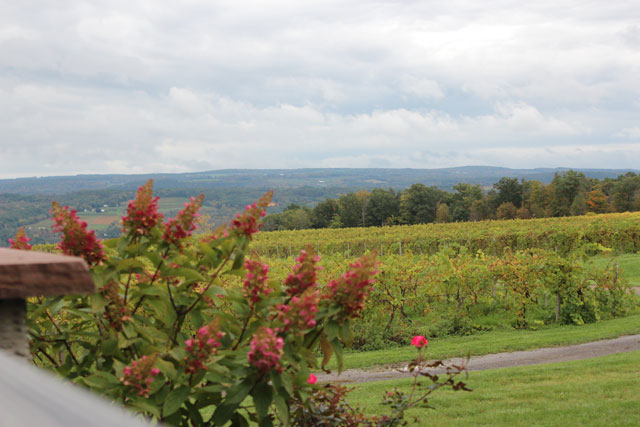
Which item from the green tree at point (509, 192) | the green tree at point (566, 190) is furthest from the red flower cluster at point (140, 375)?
the green tree at point (509, 192)

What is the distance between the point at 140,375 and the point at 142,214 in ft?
2.50

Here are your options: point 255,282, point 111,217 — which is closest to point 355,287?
point 255,282

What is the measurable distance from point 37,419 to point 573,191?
90909 millimetres

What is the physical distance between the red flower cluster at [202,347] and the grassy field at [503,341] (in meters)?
8.44

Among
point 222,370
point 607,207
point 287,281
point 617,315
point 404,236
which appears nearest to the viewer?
point 222,370

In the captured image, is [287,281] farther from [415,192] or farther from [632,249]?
[415,192]

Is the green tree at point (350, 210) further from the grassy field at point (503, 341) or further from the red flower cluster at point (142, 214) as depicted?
the red flower cluster at point (142, 214)

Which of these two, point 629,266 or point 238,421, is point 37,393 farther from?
point 629,266

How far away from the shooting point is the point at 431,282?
45.2ft

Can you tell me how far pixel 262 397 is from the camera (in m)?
2.49

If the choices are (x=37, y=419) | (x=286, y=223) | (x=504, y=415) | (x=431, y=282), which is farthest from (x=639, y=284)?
(x=286, y=223)

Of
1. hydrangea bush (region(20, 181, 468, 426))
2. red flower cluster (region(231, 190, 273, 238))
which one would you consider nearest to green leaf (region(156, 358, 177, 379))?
hydrangea bush (region(20, 181, 468, 426))

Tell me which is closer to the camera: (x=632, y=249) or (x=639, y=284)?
(x=639, y=284)

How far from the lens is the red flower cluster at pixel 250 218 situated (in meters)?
2.78
